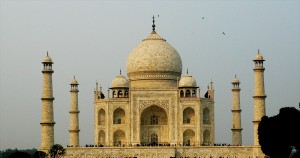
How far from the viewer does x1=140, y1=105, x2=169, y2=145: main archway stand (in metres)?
52.6

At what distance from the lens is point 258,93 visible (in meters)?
47.7

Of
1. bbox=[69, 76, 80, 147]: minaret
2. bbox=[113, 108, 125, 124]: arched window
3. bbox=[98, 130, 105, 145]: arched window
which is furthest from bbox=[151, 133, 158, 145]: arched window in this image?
bbox=[69, 76, 80, 147]: minaret

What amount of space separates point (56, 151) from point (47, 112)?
10.6 feet

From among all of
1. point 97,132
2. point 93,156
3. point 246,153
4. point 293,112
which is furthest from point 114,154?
point 293,112

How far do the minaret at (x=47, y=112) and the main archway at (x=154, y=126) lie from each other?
7731 millimetres

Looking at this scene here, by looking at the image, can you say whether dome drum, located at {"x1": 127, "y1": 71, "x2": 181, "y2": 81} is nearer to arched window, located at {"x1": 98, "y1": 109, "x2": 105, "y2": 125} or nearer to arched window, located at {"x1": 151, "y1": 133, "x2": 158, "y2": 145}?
arched window, located at {"x1": 98, "y1": 109, "x2": 105, "y2": 125}

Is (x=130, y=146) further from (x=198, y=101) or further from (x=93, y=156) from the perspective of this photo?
(x=198, y=101)

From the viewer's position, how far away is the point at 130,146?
49.1 metres

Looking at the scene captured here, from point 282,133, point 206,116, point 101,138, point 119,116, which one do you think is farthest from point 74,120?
point 282,133

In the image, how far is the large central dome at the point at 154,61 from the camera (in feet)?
179

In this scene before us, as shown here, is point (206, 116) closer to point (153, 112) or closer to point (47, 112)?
point (153, 112)

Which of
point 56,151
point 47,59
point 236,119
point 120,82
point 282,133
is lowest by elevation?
point 56,151

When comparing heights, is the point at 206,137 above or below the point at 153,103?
below

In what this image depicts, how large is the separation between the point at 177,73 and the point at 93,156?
1077 cm
